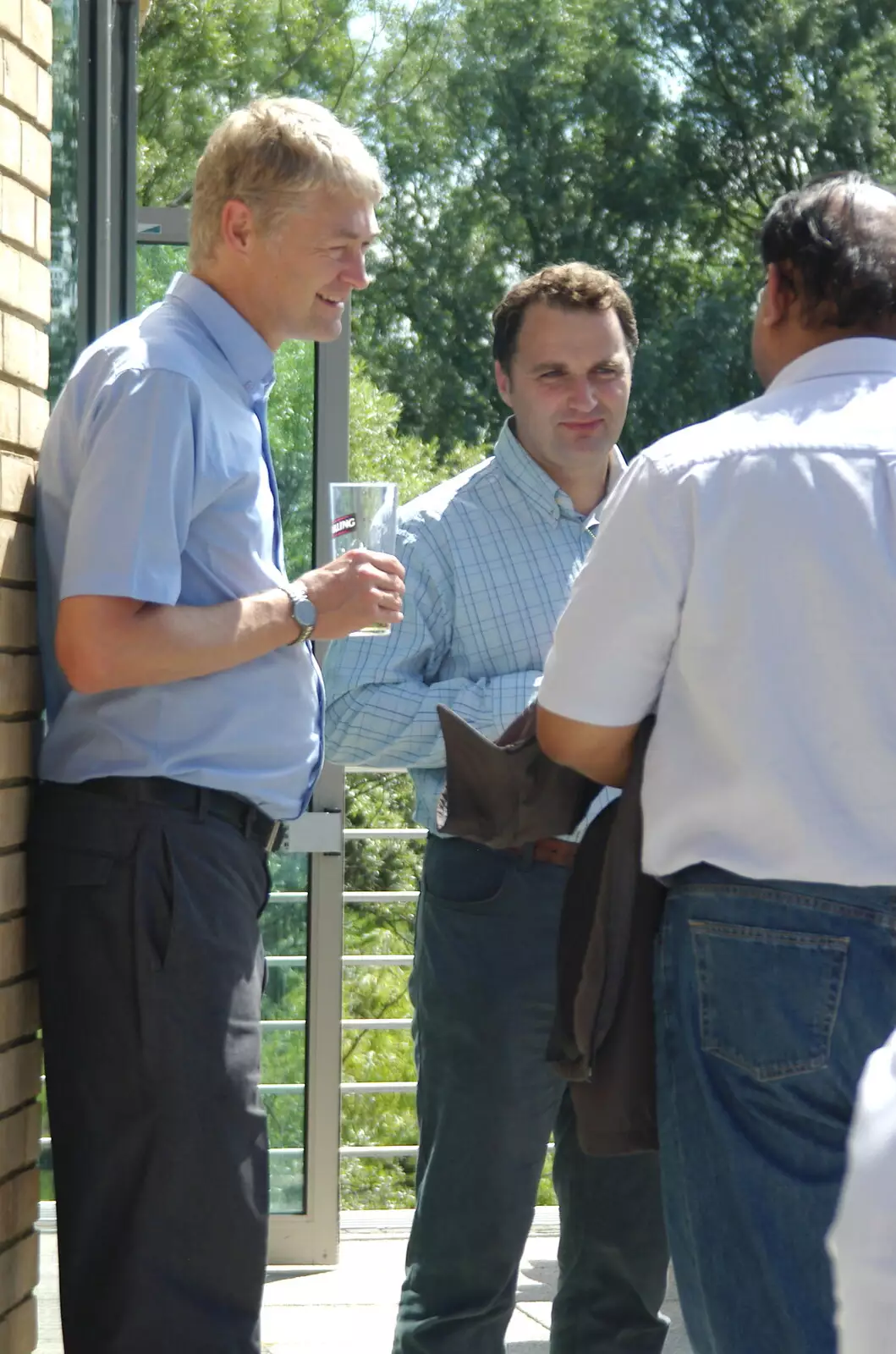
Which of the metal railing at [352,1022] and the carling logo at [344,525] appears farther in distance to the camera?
the metal railing at [352,1022]

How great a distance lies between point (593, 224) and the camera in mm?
32438

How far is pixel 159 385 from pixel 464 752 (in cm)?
59

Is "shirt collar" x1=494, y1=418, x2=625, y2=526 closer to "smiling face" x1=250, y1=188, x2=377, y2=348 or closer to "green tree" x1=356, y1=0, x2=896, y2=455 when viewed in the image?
"smiling face" x1=250, y1=188, x2=377, y2=348

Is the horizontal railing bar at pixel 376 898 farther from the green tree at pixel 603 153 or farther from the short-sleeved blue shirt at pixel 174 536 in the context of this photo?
the green tree at pixel 603 153

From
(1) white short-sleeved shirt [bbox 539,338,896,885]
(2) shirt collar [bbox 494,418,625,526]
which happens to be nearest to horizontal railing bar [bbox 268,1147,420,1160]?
(2) shirt collar [bbox 494,418,625,526]

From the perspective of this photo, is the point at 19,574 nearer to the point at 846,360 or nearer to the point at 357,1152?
the point at 846,360

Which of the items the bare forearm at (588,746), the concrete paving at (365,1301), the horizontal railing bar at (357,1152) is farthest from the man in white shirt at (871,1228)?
the horizontal railing bar at (357,1152)

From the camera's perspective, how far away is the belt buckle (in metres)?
2.30

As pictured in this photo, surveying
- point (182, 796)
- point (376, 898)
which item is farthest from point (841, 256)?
point (376, 898)

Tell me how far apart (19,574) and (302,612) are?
0.38 meters

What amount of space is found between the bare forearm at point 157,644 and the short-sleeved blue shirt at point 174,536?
31 millimetres

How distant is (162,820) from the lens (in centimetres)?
213

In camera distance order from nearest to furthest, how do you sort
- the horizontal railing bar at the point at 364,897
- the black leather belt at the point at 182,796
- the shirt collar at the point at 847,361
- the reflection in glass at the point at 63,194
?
the shirt collar at the point at 847,361
the black leather belt at the point at 182,796
the reflection in glass at the point at 63,194
the horizontal railing bar at the point at 364,897

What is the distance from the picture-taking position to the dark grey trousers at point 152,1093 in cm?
211
